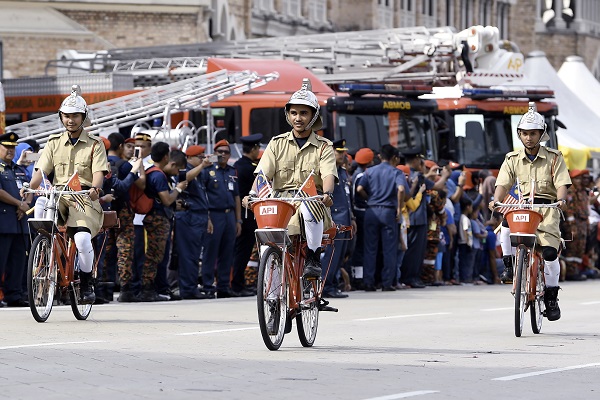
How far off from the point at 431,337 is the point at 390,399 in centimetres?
467

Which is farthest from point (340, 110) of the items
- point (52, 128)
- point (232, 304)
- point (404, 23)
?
point (404, 23)

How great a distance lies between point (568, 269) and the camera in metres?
28.2

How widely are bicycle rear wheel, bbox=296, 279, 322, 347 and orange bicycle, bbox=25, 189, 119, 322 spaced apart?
285cm

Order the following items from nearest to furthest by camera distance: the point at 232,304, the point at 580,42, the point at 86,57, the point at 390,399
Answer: the point at 390,399 → the point at 232,304 → the point at 86,57 → the point at 580,42

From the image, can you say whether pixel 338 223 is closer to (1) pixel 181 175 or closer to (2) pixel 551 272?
(1) pixel 181 175

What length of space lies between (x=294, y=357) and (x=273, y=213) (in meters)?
1.06

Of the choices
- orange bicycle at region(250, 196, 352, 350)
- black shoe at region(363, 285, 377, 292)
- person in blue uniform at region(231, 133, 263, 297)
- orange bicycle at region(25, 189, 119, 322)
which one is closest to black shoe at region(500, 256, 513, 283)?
orange bicycle at region(250, 196, 352, 350)

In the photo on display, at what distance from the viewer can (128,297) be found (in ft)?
62.7

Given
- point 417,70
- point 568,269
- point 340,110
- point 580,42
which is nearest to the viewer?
point 340,110

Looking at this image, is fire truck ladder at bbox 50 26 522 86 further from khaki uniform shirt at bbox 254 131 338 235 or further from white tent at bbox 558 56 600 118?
khaki uniform shirt at bbox 254 131 338 235

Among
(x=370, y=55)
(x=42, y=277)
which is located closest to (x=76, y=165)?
Result: (x=42, y=277)

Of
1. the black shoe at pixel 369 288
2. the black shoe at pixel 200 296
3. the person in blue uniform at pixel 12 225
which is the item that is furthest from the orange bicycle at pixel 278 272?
the black shoe at pixel 369 288

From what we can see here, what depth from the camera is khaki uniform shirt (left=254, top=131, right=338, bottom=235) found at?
1284 cm

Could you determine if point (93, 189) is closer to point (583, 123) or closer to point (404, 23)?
point (583, 123)
